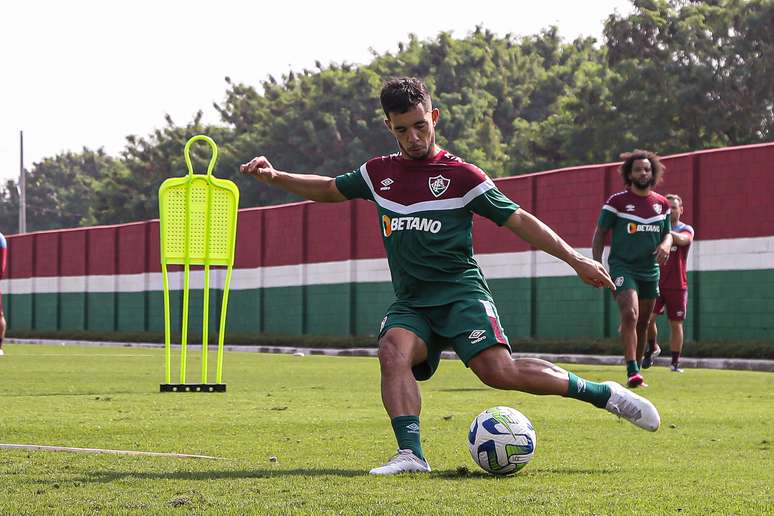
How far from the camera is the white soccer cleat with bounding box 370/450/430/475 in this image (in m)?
6.35

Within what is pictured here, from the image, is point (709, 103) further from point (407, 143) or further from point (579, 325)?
point (407, 143)

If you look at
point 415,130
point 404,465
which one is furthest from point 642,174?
point 404,465

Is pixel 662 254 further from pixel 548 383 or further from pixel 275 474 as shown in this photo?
pixel 275 474

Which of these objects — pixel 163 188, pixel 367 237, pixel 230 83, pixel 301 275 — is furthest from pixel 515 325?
pixel 230 83

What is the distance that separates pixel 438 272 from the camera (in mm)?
6930

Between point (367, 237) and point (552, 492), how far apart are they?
2619 cm

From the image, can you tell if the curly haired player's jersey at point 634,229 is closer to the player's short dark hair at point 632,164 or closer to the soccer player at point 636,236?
the soccer player at point 636,236

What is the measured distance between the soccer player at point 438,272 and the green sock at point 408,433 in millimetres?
39

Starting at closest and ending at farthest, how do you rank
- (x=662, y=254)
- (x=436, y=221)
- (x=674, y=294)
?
1. (x=436, y=221)
2. (x=662, y=254)
3. (x=674, y=294)

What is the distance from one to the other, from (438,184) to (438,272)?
1.42 feet

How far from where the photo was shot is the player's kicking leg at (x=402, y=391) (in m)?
6.55

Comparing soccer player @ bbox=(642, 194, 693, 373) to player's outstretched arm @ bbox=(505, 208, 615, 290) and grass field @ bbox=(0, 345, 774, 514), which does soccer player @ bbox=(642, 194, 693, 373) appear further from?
player's outstretched arm @ bbox=(505, 208, 615, 290)

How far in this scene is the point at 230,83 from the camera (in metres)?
79.6

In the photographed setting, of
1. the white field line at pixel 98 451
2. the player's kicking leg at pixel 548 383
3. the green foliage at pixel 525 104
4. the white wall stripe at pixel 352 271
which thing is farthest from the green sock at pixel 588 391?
the green foliage at pixel 525 104
